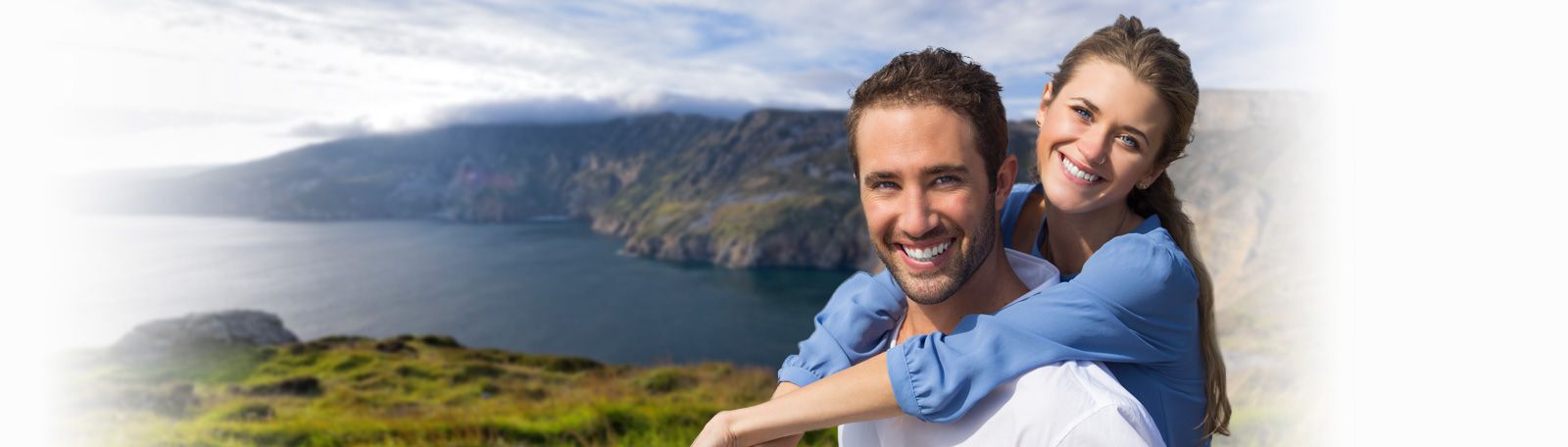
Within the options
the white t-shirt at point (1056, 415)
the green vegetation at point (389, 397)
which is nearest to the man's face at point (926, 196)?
the white t-shirt at point (1056, 415)

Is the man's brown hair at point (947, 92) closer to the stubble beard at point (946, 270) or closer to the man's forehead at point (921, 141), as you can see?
the man's forehead at point (921, 141)

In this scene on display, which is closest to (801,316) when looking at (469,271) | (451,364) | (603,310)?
(603,310)

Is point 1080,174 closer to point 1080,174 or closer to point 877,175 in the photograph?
point 1080,174

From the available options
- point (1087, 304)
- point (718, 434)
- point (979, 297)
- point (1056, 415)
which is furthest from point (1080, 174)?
point (718, 434)

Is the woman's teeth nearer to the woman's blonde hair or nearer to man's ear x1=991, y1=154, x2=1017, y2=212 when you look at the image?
the woman's blonde hair

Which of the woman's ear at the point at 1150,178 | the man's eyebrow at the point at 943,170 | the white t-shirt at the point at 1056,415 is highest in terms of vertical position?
the man's eyebrow at the point at 943,170

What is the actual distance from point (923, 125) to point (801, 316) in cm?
12622

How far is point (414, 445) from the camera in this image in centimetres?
1388

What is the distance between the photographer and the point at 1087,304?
3014 millimetres

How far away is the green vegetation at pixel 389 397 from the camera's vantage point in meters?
14.5

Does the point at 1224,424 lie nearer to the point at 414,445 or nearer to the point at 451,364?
the point at 414,445

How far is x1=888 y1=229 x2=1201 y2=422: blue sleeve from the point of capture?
2914 mm

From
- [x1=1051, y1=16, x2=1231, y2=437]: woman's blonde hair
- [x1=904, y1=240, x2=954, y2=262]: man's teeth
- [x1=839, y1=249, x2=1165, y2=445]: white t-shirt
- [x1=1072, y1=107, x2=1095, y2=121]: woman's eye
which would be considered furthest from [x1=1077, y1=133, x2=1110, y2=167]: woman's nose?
[x1=839, y1=249, x2=1165, y2=445]: white t-shirt

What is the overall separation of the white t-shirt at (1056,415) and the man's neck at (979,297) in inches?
20.0
